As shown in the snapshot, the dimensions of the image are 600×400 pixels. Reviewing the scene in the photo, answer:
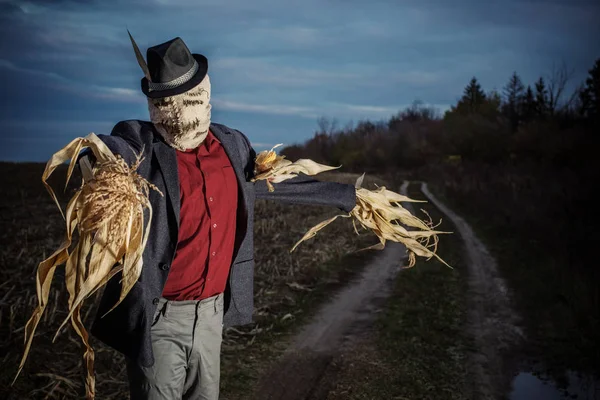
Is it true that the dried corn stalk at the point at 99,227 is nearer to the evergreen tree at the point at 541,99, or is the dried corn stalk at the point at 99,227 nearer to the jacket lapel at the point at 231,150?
the jacket lapel at the point at 231,150

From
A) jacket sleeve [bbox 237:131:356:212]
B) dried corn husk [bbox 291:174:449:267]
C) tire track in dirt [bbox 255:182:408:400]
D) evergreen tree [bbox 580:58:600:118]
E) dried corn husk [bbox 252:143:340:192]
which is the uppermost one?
evergreen tree [bbox 580:58:600:118]

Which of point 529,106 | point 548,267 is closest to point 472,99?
point 529,106

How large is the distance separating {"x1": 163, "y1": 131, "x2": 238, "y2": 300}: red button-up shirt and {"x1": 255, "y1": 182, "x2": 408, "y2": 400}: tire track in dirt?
2428mm

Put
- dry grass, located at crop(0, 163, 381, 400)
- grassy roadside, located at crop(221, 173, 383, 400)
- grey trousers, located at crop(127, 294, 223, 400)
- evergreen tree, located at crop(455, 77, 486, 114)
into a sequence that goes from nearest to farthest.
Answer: grey trousers, located at crop(127, 294, 223, 400), dry grass, located at crop(0, 163, 381, 400), grassy roadside, located at crop(221, 173, 383, 400), evergreen tree, located at crop(455, 77, 486, 114)

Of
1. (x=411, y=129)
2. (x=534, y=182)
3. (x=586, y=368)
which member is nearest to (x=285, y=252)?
(x=586, y=368)

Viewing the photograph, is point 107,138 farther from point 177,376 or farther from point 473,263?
point 473,263

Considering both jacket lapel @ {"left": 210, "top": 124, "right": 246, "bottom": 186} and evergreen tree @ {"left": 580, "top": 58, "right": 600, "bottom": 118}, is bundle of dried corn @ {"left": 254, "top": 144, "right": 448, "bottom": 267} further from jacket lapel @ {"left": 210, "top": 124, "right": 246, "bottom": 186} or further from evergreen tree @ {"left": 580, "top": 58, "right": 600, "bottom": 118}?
evergreen tree @ {"left": 580, "top": 58, "right": 600, "bottom": 118}

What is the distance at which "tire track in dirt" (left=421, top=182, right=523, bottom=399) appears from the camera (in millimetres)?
5102

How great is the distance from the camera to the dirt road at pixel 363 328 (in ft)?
16.3

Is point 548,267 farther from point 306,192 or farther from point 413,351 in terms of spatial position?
point 306,192

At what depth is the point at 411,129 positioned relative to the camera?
67.6 metres

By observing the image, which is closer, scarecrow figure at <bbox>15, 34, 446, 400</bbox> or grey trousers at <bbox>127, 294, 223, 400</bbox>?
scarecrow figure at <bbox>15, 34, 446, 400</bbox>

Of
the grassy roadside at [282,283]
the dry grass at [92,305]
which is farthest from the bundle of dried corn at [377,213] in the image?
the grassy roadside at [282,283]

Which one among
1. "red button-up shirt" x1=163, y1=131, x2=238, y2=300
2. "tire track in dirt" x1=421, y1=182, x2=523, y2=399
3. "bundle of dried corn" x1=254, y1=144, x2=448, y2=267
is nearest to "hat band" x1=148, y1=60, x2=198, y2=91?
"red button-up shirt" x1=163, y1=131, x2=238, y2=300
